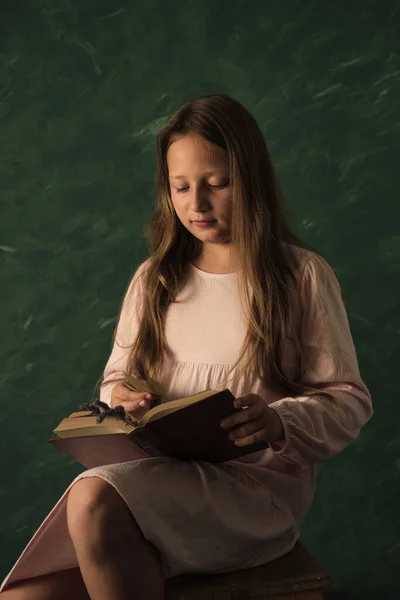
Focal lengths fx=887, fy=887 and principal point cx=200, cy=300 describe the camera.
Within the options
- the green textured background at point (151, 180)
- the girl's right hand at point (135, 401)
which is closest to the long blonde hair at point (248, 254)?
the girl's right hand at point (135, 401)

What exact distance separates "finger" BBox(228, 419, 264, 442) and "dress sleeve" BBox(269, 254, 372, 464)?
0.09m

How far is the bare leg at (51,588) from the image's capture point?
1.58 m

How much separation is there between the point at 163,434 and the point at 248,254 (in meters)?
0.50

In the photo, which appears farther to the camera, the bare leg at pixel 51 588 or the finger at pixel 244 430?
the bare leg at pixel 51 588

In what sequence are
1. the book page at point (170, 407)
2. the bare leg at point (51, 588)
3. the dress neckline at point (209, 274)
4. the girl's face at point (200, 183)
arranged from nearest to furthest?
the book page at point (170, 407)
the bare leg at point (51, 588)
the girl's face at point (200, 183)
the dress neckline at point (209, 274)

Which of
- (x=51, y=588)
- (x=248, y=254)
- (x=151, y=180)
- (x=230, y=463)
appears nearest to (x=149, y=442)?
(x=230, y=463)

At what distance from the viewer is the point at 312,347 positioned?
1.77 metres

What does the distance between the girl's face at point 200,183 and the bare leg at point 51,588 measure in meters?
0.71

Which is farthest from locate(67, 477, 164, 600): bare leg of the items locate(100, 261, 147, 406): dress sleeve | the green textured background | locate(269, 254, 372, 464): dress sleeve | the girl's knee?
the green textured background

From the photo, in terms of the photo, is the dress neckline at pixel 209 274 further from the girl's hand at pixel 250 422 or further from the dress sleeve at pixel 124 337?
the girl's hand at pixel 250 422

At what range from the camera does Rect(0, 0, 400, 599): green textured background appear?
96.6 inches

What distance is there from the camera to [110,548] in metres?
1.41

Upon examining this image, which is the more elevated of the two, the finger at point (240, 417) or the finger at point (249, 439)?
the finger at point (240, 417)

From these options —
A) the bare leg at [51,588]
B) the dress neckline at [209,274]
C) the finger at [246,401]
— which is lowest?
the bare leg at [51,588]
